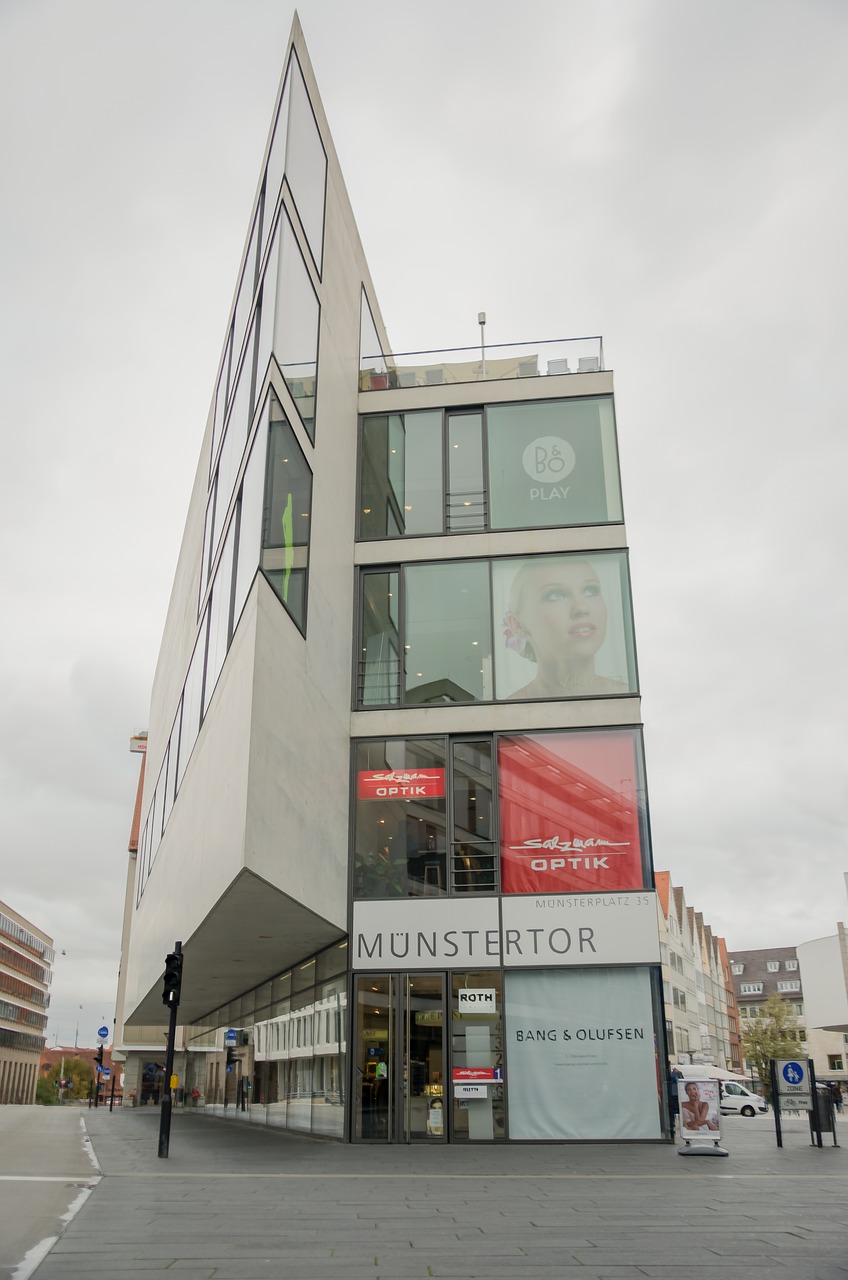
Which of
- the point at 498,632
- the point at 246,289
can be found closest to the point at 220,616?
the point at 498,632

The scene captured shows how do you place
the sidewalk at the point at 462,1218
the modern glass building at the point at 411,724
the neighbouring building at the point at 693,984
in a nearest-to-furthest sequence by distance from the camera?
the sidewalk at the point at 462,1218
the modern glass building at the point at 411,724
the neighbouring building at the point at 693,984

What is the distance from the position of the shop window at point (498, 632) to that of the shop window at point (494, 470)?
3.44 feet

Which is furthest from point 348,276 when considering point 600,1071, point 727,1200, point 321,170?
point 727,1200

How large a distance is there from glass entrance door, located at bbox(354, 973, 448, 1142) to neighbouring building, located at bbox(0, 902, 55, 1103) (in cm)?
9223

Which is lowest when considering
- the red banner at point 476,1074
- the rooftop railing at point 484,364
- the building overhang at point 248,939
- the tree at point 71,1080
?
the tree at point 71,1080

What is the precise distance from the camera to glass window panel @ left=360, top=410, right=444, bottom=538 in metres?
22.3

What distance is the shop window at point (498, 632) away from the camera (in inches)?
804

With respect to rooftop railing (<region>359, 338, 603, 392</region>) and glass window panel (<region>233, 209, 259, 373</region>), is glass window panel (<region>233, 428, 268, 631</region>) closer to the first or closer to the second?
glass window panel (<region>233, 209, 259, 373</region>)

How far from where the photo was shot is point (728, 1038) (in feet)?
364

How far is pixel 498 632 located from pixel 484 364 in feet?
21.3

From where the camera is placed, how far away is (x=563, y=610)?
2094 centimetres

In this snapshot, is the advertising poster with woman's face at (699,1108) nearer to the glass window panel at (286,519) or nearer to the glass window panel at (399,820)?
the glass window panel at (399,820)

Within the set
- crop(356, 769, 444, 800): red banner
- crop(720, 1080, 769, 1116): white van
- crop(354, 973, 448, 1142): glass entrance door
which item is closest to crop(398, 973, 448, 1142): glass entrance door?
crop(354, 973, 448, 1142): glass entrance door

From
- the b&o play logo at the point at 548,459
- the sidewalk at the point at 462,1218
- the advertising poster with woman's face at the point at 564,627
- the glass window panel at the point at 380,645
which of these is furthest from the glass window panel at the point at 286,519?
the sidewalk at the point at 462,1218
